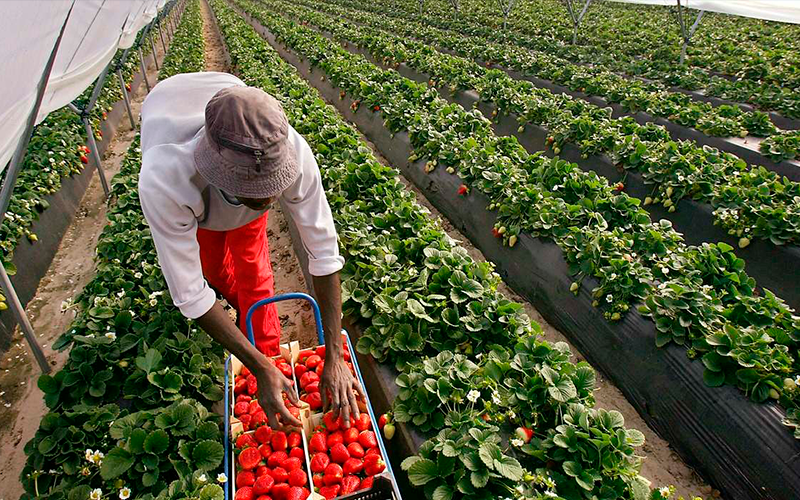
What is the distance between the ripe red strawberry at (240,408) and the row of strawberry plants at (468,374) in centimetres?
79

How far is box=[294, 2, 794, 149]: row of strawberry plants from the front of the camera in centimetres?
676

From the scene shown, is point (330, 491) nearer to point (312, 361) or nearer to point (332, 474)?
point (332, 474)

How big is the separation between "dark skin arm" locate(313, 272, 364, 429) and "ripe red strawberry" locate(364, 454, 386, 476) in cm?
19

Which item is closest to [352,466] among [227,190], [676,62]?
[227,190]

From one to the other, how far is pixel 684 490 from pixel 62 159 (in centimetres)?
761

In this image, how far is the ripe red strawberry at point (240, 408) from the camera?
7.93ft

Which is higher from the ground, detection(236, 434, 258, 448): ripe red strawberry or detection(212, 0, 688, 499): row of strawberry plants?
detection(212, 0, 688, 499): row of strawberry plants

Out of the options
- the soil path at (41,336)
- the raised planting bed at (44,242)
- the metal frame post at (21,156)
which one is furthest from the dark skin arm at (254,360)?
the raised planting bed at (44,242)

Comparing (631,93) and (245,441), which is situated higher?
(631,93)

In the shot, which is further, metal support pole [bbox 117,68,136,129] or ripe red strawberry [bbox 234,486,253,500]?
metal support pole [bbox 117,68,136,129]

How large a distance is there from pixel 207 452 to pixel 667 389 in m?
3.04

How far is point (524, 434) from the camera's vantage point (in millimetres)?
2328

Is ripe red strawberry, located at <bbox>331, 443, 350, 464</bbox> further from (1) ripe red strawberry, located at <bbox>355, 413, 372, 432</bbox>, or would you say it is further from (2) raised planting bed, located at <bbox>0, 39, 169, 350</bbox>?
(2) raised planting bed, located at <bbox>0, 39, 169, 350</bbox>

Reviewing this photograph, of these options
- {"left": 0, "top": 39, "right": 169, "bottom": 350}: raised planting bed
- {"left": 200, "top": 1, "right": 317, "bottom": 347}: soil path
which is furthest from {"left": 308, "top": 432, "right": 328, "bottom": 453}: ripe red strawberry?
{"left": 0, "top": 39, "right": 169, "bottom": 350}: raised planting bed
